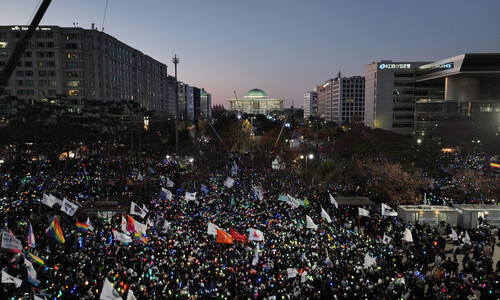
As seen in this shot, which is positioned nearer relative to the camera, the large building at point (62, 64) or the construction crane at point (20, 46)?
the construction crane at point (20, 46)

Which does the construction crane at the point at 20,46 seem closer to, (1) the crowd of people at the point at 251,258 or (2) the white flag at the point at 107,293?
(1) the crowd of people at the point at 251,258

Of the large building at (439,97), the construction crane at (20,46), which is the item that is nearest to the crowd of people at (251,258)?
the construction crane at (20,46)

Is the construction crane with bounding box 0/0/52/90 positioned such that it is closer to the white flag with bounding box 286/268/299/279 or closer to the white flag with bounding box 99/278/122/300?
the white flag with bounding box 99/278/122/300

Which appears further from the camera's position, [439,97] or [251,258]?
[439,97]

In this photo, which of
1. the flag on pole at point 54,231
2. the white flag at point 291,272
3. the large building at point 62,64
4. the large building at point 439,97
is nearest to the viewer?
the white flag at point 291,272

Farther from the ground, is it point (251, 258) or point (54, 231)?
point (54, 231)

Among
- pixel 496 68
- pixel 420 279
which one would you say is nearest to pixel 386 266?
pixel 420 279

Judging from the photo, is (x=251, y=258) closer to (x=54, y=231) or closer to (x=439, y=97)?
(x=54, y=231)

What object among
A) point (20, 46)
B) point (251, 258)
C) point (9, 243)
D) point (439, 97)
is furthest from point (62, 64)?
point (439, 97)
